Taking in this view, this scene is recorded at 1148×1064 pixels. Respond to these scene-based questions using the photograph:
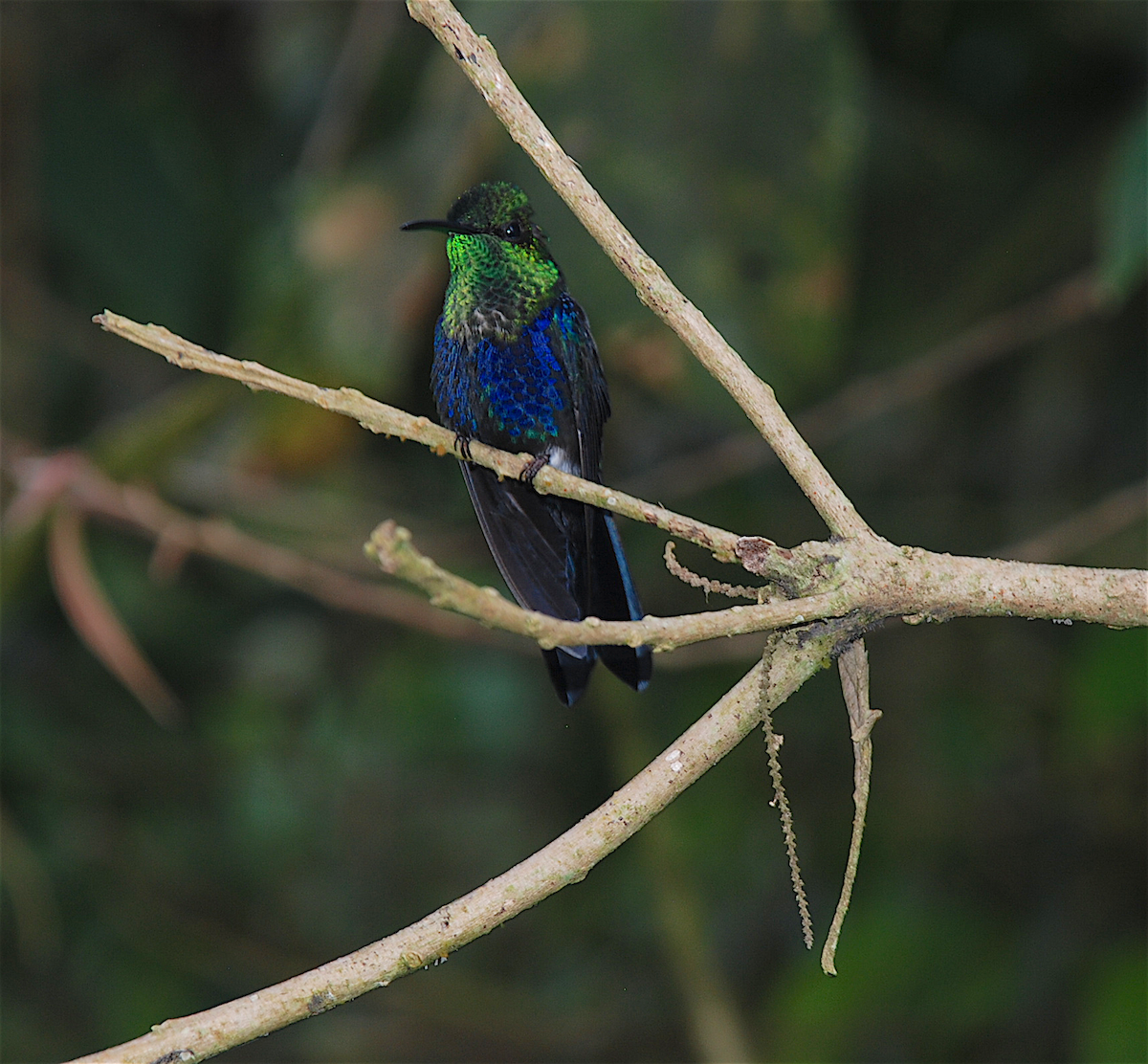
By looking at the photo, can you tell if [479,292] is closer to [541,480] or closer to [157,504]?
[541,480]

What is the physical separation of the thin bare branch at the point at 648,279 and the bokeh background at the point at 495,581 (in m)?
1.32

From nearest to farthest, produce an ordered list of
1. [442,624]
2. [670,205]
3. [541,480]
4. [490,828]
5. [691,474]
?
[541,480], [670,205], [442,624], [691,474], [490,828]

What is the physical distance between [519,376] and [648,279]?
53 cm

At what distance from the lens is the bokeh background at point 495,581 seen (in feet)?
9.73

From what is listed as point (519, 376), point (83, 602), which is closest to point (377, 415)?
point (519, 376)

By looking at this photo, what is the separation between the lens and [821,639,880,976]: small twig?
1.16 metres

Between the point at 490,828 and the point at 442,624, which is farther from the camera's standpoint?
the point at 490,828

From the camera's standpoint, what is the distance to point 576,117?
2.53 m

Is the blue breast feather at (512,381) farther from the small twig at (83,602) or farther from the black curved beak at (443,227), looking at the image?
the small twig at (83,602)

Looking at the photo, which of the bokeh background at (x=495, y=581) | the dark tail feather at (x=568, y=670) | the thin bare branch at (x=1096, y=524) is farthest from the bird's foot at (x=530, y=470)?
the thin bare branch at (x=1096, y=524)

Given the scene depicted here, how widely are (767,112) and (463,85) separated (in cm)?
59

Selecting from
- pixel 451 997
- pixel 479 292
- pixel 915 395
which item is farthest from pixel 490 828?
pixel 479 292

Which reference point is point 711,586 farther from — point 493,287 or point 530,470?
point 493,287

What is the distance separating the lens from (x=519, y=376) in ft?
5.71
